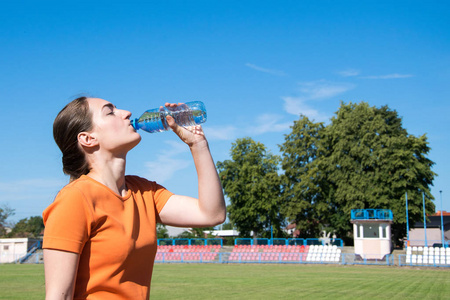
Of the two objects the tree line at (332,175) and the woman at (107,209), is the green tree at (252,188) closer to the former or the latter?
the tree line at (332,175)

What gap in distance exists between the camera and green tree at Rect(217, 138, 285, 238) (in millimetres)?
53516

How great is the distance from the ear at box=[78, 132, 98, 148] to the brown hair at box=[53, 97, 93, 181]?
0.09ft

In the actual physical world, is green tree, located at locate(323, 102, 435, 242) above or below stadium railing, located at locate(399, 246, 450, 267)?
above

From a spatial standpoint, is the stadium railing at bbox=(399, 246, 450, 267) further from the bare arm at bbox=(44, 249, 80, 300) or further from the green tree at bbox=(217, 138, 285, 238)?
the bare arm at bbox=(44, 249, 80, 300)

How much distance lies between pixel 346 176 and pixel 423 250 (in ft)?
38.3

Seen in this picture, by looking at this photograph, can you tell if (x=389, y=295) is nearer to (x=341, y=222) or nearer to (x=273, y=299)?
(x=273, y=299)

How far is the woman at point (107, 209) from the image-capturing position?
2.02m

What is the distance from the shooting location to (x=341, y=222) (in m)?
47.4

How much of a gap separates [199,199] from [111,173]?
543mm

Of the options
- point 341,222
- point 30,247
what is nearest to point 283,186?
point 341,222

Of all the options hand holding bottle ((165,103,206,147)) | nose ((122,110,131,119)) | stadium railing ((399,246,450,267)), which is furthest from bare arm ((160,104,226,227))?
stadium railing ((399,246,450,267))

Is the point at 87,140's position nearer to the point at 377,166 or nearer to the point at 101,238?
the point at 101,238

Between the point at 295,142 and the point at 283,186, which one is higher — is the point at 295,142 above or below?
above

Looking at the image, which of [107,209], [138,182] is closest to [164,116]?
[138,182]
